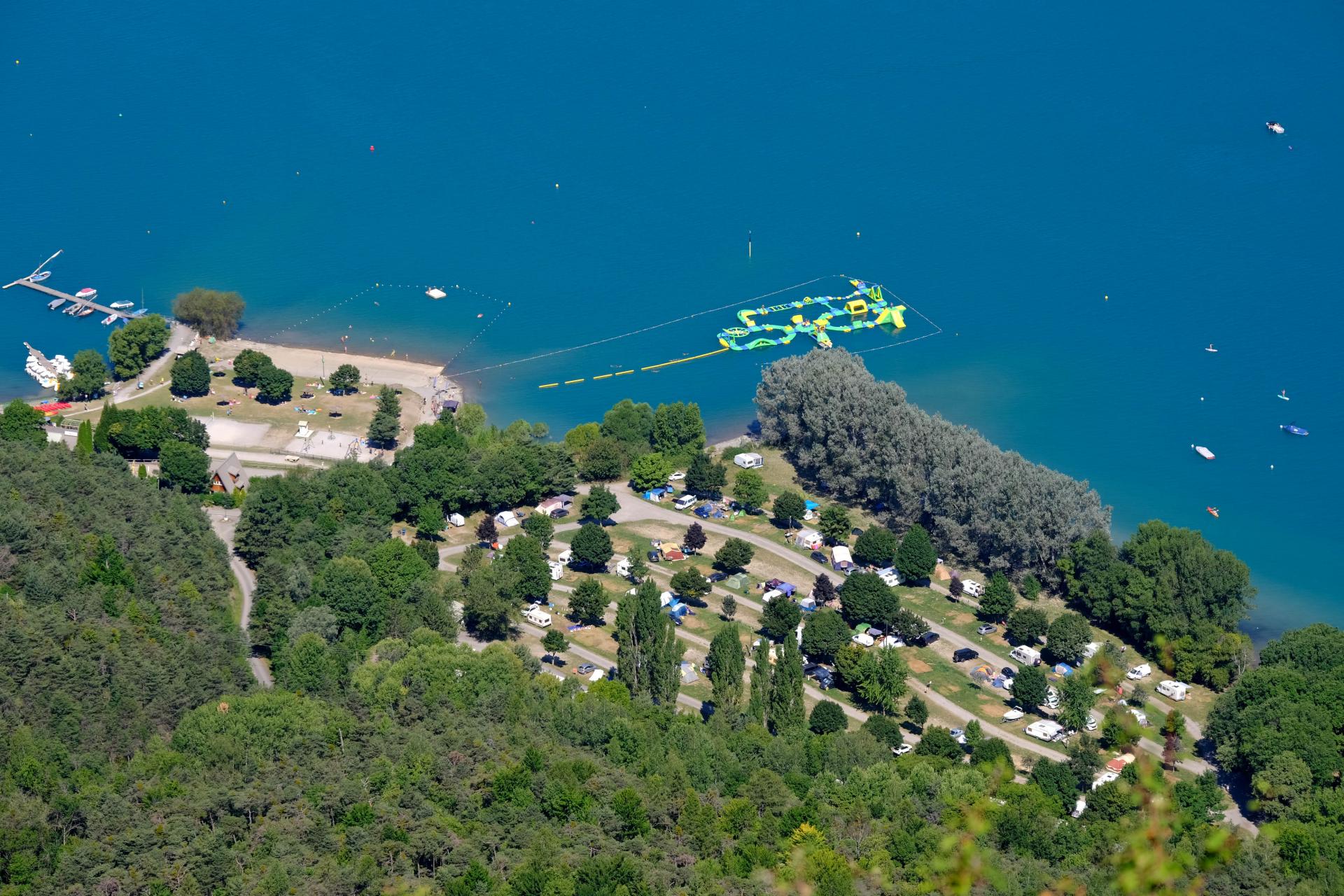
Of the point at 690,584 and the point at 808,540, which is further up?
the point at 808,540

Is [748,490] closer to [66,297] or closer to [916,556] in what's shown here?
[916,556]

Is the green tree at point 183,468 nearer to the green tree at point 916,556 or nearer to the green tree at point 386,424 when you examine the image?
the green tree at point 386,424

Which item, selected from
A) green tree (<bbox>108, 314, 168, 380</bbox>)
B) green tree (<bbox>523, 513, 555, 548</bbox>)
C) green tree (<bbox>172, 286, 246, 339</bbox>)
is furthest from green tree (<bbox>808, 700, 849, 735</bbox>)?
green tree (<bbox>172, 286, 246, 339</bbox>)

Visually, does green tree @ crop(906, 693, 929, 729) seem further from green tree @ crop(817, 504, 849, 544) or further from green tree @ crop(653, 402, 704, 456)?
green tree @ crop(653, 402, 704, 456)

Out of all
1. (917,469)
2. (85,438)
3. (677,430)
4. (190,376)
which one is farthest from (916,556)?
(190,376)

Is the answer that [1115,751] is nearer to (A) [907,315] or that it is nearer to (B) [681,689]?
(B) [681,689]

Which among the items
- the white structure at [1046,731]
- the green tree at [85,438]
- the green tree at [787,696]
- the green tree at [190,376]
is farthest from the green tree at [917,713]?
the green tree at [190,376]

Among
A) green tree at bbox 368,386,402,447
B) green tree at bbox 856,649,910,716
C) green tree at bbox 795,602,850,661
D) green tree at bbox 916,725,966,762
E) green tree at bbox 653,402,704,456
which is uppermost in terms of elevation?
green tree at bbox 653,402,704,456
